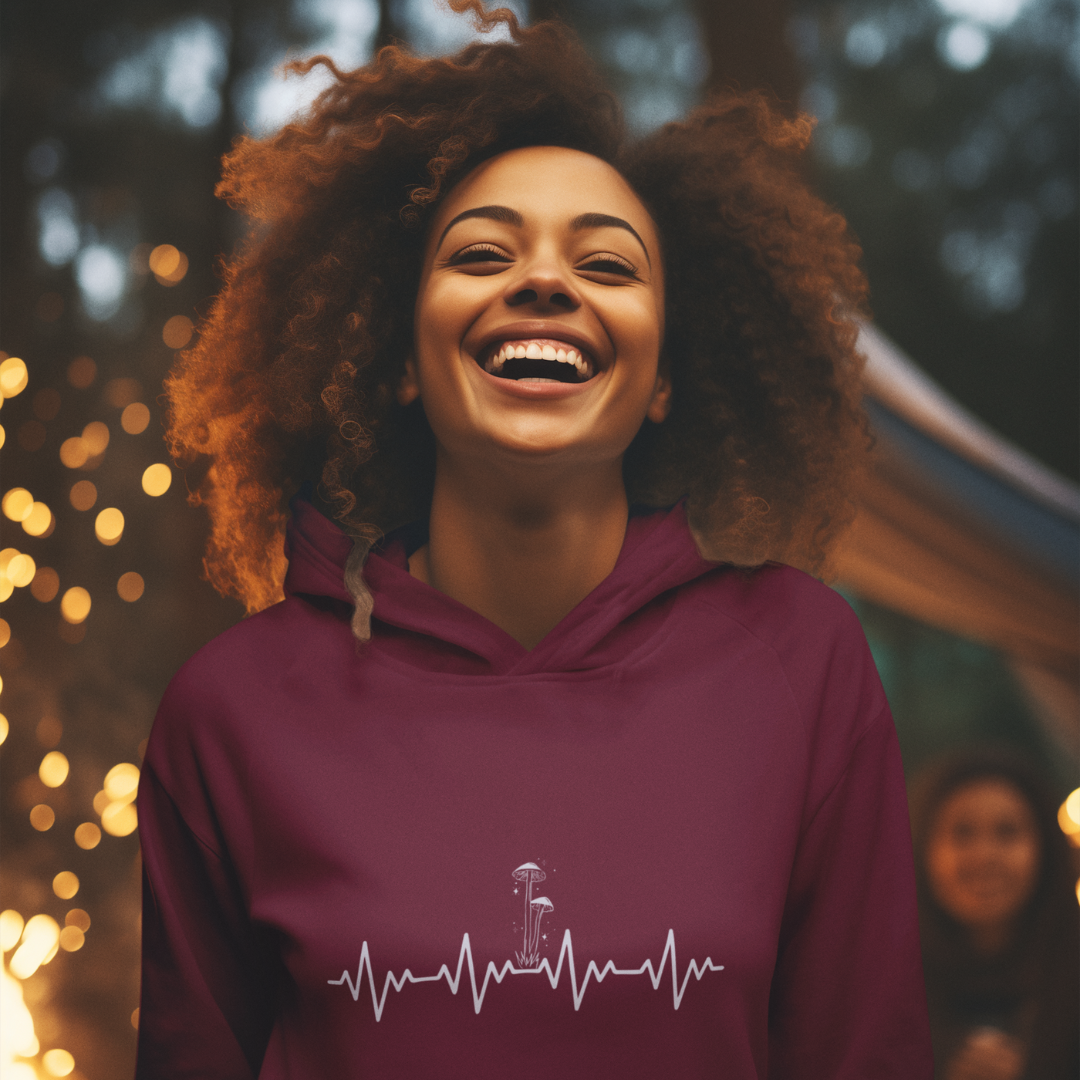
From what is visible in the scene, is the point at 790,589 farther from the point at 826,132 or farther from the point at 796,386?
the point at 826,132

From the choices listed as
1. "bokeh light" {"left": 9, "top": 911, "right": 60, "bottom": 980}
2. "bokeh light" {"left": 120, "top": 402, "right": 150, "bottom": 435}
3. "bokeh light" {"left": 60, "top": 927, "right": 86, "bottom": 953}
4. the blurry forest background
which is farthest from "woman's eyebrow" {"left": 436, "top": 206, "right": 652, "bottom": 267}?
"bokeh light" {"left": 60, "top": 927, "right": 86, "bottom": 953}

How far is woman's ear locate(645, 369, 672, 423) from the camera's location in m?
1.17

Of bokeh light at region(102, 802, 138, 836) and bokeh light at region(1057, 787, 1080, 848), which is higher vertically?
bokeh light at region(1057, 787, 1080, 848)

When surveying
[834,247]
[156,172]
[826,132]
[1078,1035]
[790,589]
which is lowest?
[1078,1035]

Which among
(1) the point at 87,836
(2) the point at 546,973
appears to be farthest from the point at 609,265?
(1) the point at 87,836

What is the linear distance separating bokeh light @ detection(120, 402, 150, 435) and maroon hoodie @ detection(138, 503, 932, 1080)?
2300mm

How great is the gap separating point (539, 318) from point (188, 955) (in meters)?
0.74

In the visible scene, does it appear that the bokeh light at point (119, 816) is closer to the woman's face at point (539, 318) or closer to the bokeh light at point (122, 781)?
the bokeh light at point (122, 781)

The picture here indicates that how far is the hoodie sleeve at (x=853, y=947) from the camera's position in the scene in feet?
3.12

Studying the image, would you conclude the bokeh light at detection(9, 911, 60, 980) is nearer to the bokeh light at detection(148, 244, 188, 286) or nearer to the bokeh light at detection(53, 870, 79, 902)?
the bokeh light at detection(53, 870, 79, 902)

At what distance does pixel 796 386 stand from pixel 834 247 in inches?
7.9

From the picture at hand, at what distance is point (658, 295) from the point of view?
112 cm

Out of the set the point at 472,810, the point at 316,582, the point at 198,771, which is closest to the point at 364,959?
the point at 472,810

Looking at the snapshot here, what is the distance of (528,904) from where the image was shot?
870 mm
